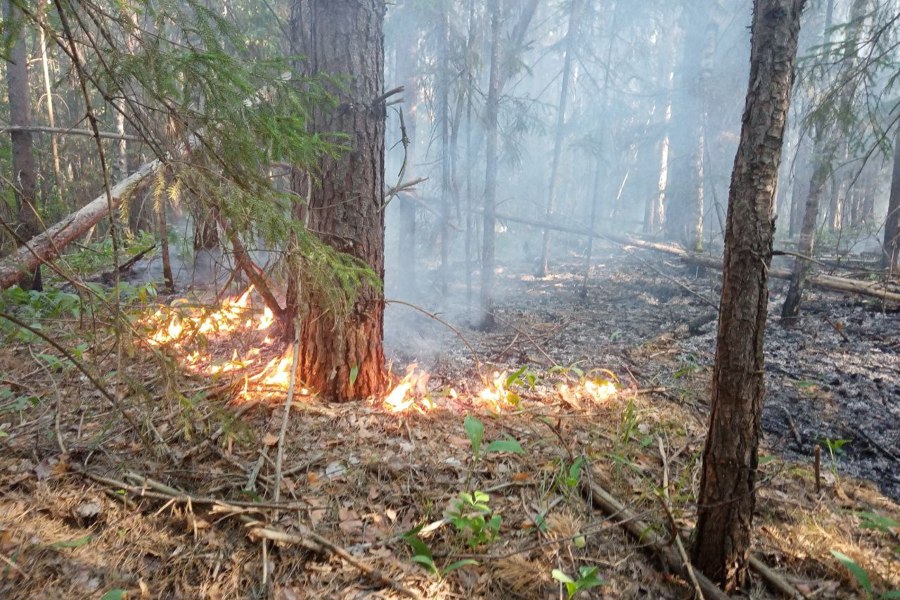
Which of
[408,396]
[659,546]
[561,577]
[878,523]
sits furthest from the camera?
[408,396]

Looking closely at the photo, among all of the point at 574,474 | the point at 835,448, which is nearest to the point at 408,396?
the point at 574,474

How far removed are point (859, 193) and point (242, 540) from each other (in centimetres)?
2918

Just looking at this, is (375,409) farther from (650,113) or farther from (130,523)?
(650,113)

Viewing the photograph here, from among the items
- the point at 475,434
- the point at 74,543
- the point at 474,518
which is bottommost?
the point at 474,518

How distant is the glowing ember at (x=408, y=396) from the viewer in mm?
4164

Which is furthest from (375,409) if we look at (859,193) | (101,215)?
(859,193)

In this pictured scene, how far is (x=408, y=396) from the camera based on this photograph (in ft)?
14.4

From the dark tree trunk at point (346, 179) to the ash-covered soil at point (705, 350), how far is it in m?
1.86

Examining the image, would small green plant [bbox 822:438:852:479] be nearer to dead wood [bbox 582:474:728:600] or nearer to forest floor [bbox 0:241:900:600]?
forest floor [bbox 0:241:900:600]

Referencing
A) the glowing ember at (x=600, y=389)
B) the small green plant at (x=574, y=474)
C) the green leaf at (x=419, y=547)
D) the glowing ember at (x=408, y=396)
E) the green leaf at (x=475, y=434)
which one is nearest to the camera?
the green leaf at (x=419, y=547)

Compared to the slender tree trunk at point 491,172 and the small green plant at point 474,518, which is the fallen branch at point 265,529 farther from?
the slender tree trunk at point 491,172

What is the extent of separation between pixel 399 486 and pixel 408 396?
129 cm

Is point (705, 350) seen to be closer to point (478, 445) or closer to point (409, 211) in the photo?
point (478, 445)

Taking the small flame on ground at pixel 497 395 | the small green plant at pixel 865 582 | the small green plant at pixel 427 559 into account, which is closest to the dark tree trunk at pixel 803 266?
the small flame on ground at pixel 497 395
